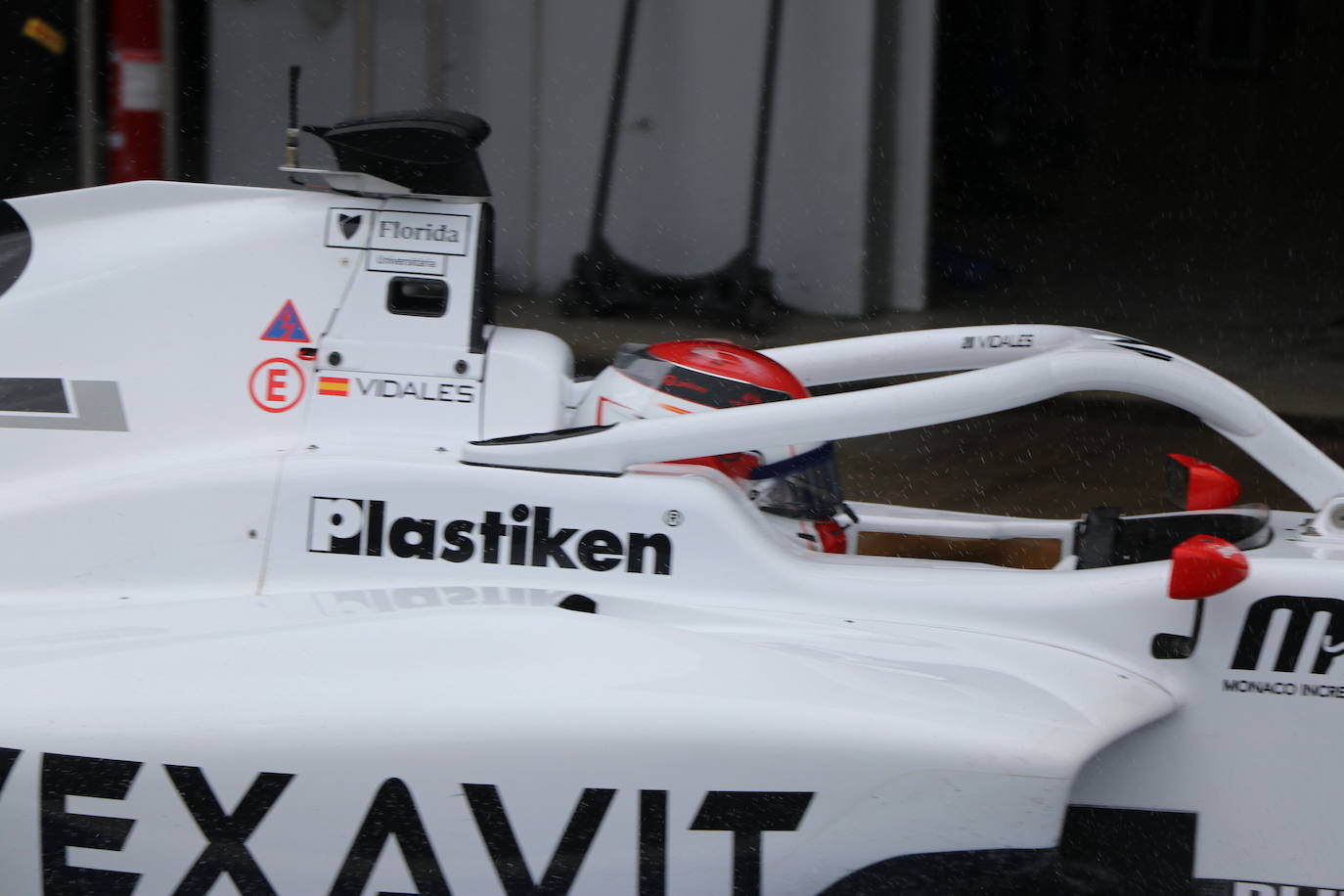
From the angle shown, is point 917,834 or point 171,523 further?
point 171,523

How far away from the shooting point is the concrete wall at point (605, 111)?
812 cm

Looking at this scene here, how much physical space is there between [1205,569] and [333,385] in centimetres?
155

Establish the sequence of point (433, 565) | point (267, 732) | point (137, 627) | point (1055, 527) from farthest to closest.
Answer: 1. point (1055, 527)
2. point (433, 565)
3. point (137, 627)
4. point (267, 732)

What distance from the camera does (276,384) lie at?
8.76 ft

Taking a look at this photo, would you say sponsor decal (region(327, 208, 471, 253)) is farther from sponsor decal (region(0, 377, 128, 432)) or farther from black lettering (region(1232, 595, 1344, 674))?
black lettering (region(1232, 595, 1344, 674))

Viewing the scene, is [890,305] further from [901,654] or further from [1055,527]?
[901,654]

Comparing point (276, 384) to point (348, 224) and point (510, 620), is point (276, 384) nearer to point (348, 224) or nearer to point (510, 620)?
point (348, 224)

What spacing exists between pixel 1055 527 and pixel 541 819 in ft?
4.92

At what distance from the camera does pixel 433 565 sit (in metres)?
2.51

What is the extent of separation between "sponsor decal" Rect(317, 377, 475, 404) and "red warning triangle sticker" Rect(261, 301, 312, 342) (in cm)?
9

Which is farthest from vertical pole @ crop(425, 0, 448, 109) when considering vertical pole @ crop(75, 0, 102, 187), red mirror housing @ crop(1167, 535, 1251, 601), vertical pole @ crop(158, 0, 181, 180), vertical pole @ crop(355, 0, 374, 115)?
red mirror housing @ crop(1167, 535, 1251, 601)

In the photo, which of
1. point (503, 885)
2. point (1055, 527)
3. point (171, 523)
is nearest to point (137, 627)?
point (171, 523)

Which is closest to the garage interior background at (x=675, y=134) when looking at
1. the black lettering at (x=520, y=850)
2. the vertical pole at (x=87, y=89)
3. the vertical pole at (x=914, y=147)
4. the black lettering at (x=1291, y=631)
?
the vertical pole at (x=914, y=147)

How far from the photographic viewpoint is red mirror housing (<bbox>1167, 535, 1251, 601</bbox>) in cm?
233
